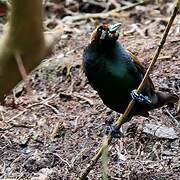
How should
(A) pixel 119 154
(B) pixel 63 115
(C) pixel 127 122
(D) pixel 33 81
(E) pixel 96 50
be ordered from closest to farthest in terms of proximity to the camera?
(E) pixel 96 50
(A) pixel 119 154
(C) pixel 127 122
(B) pixel 63 115
(D) pixel 33 81

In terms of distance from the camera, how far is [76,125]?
332 centimetres

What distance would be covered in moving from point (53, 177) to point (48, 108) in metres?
0.93

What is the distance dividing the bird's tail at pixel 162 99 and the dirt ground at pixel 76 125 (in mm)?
174

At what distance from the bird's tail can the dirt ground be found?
0.17 m

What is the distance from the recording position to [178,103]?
330 centimetres

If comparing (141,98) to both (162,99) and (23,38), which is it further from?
(23,38)

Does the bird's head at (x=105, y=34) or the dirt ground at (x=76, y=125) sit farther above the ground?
the bird's head at (x=105, y=34)

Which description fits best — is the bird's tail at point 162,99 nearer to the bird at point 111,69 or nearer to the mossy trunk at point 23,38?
the bird at point 111,69

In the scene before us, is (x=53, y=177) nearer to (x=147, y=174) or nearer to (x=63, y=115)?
(x=147, y=174)

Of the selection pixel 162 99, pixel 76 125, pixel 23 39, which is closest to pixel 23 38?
pixel 23 39

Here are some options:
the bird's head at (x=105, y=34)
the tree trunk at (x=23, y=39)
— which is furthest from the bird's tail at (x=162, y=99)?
the tree trunk at (x=23, y=39)

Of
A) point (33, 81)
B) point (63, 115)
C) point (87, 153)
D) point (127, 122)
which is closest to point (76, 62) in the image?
point (33, 81)

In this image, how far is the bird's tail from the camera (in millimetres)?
2980

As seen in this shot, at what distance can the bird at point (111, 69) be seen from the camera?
2.63 meters
